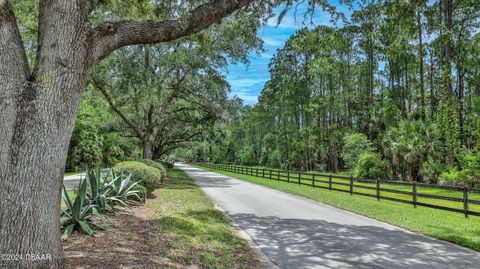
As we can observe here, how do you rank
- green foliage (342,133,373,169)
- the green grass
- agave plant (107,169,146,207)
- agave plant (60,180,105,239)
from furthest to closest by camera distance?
green foliage (342,133,373,169)
agave plant (107,169,146,207)
agave plant (60,180,105,239)
the green grass

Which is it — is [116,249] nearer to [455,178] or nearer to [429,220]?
[429,220]

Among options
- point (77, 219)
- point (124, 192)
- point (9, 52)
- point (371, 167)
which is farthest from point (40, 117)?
point (371, 167)

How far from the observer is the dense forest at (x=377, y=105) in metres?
20.7

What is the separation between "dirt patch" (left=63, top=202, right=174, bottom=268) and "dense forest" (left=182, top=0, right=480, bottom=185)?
6.09 m

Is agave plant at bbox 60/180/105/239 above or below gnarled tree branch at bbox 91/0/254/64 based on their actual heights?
below

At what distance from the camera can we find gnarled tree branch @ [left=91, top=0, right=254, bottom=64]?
4.32 metres

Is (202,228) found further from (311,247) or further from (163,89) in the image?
(163,89)

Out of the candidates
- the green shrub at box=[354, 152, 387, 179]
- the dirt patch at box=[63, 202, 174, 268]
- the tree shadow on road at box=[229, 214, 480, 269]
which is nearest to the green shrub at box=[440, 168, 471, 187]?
the green shrub at box=[354, 152, 387, 179]

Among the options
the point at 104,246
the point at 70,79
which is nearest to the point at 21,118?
the point at 70,79

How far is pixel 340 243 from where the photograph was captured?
7.22 metres

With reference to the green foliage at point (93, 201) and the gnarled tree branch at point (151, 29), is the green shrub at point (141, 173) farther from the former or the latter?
the gnarled tree branch at point (151, 29)

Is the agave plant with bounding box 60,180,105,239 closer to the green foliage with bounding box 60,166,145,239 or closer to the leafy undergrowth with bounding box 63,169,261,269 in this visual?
the green foliage with bounding box 60,166,145,239

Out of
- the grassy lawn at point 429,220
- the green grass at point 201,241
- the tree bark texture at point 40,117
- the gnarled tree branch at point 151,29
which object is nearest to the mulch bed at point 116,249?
the green grass at point 201,241

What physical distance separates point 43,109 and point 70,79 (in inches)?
17.3
